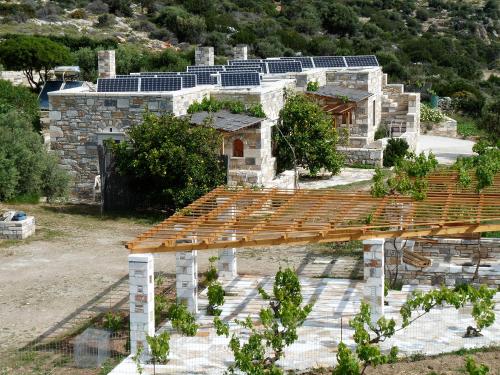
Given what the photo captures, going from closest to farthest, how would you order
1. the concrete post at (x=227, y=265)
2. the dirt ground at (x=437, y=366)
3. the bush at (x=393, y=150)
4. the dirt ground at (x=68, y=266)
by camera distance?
the dirt ground at (x=437, y=366)
the dirt ground at (x=68, y=266)
the concrete post at (x=227, y=265)
the bush at (x=393, y=150)

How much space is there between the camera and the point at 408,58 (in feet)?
192

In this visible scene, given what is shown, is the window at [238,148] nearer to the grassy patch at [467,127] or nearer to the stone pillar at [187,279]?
the stone pillar at [187,279]

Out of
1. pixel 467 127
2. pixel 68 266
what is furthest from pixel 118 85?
pixel 467 127

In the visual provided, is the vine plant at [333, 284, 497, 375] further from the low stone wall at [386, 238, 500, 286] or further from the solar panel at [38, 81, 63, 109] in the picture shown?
the solar panel at [38, 81, 63, 109]

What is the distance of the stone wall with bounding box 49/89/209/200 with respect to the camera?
22469mm

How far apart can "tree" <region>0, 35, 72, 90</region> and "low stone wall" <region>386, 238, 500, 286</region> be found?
90.9ft

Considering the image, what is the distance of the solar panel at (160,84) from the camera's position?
919 inches

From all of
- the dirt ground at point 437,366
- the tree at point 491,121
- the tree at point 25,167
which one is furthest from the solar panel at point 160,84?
the tree at point 491,121

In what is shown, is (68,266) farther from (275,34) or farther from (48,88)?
(275,34)

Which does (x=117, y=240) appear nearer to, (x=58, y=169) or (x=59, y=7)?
(x=58, y=169)

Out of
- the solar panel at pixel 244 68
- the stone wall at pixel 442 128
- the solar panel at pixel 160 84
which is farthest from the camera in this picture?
the stone wall at pixel 442 128

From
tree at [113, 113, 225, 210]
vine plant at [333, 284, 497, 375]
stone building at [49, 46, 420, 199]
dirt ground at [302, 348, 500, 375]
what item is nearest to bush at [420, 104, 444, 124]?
stone building at [49, 46, 420, 199]

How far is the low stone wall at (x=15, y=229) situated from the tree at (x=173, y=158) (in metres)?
3.03

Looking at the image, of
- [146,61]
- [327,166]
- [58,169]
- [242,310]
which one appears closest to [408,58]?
[146,61]
